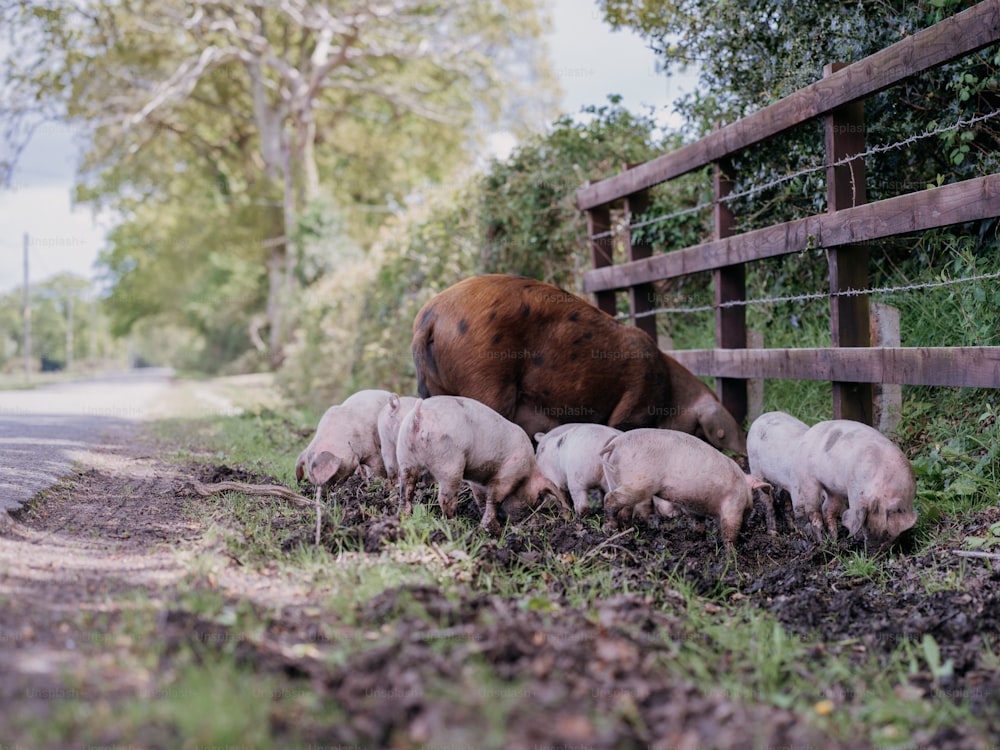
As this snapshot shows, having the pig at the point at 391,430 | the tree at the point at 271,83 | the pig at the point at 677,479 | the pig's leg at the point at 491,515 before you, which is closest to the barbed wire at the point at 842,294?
the pig at the point at 677,479

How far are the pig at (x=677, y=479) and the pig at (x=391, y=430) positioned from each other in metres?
1.23

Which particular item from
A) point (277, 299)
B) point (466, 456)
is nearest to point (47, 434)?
point (466, 456)

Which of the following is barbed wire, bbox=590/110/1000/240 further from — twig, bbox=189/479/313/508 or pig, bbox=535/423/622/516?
twig, bbox=189/479/313/508

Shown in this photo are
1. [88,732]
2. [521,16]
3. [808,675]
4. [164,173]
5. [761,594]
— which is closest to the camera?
[88,732]

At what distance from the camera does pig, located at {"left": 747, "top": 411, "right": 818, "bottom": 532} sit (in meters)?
4.55

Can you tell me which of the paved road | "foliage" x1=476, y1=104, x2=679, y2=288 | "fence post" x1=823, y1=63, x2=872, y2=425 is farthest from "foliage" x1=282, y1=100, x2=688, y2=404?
"fence post" x1=823, y1=63, x2=872, y2=425

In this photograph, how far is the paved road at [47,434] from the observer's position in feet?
14.8

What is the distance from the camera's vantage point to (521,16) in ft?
73.5

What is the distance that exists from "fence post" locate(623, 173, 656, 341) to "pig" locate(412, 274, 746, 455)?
143 centimetres

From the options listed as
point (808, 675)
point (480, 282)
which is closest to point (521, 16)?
point (480, 282)

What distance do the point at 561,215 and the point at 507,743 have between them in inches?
290

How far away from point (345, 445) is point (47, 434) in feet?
12.8

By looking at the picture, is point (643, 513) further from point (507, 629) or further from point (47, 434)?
point (47, 434)

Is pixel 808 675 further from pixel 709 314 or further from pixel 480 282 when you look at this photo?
pixel 709 314
